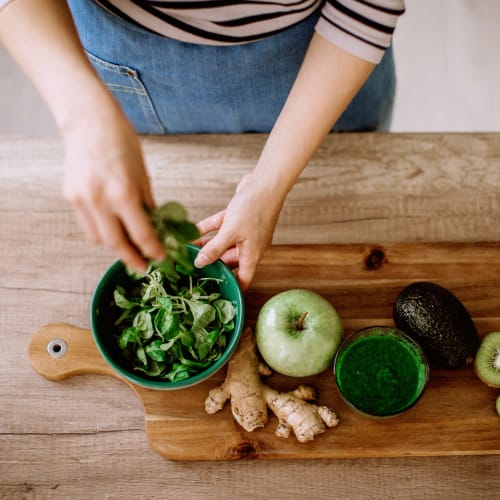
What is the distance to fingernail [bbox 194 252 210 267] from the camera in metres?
1.06

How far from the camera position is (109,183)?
642 millimetres

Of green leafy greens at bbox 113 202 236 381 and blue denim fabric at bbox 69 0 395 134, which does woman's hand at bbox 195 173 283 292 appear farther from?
blue denim fabric at bbox 69 0 395 134

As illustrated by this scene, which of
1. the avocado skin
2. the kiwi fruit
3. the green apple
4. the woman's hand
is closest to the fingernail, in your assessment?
the woman's hand

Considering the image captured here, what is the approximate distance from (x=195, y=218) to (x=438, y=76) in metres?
1.78

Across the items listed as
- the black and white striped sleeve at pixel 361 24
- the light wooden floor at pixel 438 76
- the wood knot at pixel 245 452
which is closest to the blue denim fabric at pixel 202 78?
the black and white striped sleeve at pixel 361 24

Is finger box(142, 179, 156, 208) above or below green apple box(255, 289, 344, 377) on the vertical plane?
above

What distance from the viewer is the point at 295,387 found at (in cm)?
113

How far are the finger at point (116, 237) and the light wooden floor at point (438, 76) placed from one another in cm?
197

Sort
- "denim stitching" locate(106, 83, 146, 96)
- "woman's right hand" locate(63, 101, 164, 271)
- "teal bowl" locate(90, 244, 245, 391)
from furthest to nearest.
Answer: "denim stitching" locate(106, 83, 146, 96) < "teal bowl" locate(90, 244, 245, 391) < "woman's right hand" locate(63, 101, 164, 271)

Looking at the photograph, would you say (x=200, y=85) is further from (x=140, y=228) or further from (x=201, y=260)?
(x=140, y=228)

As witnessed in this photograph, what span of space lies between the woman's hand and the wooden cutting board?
14 cm

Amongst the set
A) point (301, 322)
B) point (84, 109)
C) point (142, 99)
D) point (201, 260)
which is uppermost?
point (84, 109)

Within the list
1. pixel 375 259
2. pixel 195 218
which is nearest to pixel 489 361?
pixel 375 259

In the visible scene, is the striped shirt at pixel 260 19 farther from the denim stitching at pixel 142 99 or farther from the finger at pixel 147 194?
the finger at pixel 147 194
